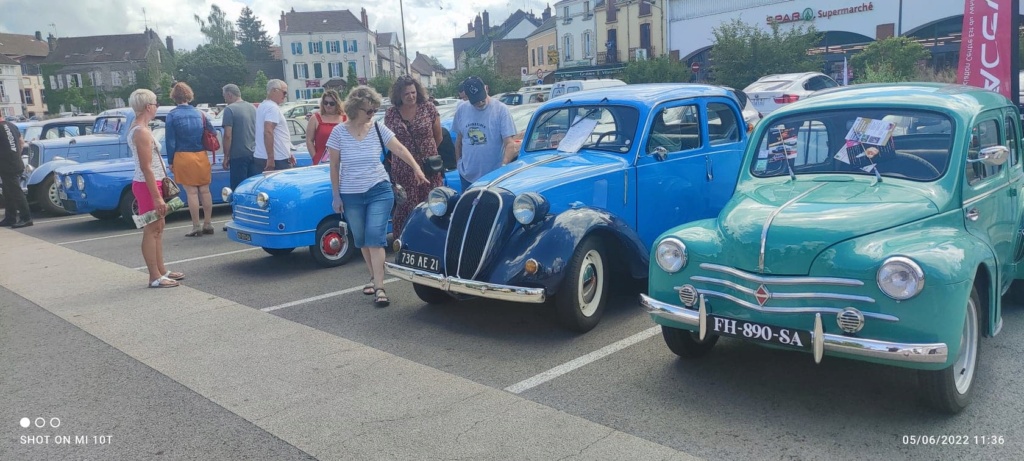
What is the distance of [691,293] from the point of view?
→ 4113 millimetres

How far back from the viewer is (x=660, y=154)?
20.2 feet

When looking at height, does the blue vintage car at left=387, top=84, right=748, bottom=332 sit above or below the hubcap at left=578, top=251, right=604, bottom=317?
above

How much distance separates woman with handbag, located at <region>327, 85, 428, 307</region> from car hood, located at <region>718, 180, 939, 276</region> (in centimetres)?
295

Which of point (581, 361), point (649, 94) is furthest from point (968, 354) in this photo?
point (649, 94)

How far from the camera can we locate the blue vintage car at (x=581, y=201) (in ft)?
17.0

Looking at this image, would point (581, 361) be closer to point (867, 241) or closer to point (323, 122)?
point (867, 241)

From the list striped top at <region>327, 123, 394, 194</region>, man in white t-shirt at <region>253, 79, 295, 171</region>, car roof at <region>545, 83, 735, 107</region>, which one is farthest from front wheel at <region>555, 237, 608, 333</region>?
man in white t-shirt at <region>253, 79, 295, 171</region>

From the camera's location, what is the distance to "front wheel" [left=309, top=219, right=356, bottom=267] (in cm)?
780

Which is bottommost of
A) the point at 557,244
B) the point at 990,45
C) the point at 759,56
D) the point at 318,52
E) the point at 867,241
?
the point at 557,244

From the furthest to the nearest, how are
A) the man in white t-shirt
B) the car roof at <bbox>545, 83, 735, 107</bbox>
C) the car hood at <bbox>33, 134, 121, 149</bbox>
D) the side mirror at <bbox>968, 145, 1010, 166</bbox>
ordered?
the car hood at <bbox>33, 134, 121, 149</bbox> < the man in white t-shirt < the car roof at <bbox>545, 83, 735, 107</bbox> < the side mirror at <bbox>968, 145, 1010, 166</bbox>

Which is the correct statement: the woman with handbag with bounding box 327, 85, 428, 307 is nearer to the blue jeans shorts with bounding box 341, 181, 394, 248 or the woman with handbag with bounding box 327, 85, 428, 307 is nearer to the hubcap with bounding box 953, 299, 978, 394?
the blue jeans shorts with bounding box 341, 181, 394, 248

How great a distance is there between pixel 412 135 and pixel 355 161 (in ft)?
3.48

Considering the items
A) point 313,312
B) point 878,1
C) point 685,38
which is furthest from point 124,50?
point 313,312

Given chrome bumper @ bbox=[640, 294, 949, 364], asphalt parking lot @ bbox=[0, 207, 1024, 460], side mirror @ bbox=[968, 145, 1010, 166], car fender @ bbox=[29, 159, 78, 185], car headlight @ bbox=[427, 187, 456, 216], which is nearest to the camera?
chrome bumper @ bbox=[640, 294, 949, 364]
